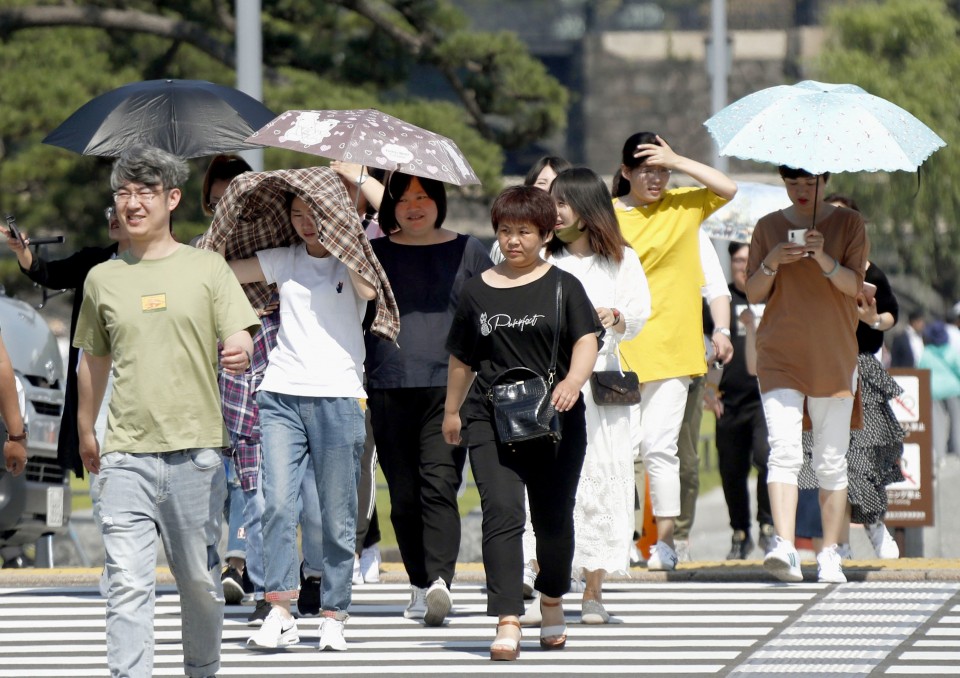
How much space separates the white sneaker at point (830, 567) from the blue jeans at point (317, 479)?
2.53 meters

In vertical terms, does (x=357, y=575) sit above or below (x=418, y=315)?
below

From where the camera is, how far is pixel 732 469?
11.0 meters

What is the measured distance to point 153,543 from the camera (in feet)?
19.4

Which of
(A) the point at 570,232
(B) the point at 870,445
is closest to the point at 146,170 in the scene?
(A) the point at 570,232

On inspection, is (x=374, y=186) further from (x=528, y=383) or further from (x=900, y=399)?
(x=900, y=399)

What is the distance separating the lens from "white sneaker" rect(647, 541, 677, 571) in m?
8.96

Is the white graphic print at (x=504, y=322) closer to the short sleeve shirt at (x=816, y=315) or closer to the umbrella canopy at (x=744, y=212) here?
the short sleeve shirt at (x=816, y=315)

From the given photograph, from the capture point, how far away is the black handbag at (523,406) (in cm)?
676

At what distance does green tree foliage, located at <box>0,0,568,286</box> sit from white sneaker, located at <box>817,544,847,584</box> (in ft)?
31.9

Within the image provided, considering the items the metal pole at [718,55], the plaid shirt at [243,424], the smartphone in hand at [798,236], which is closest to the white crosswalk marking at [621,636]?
the plaid shirt at [243,424]

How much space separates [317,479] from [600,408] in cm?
135

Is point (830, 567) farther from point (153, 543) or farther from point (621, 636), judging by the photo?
point (153, 543)

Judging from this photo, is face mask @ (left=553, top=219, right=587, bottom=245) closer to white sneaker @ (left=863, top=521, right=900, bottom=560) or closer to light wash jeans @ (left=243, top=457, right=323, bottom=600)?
light wash jeans @ (left=243, top=457, right=323, bottom=600)

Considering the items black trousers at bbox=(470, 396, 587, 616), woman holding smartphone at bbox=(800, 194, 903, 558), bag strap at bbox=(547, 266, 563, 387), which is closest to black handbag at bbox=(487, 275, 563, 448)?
bag strap at bbox=(547, 266, 563, 387)
